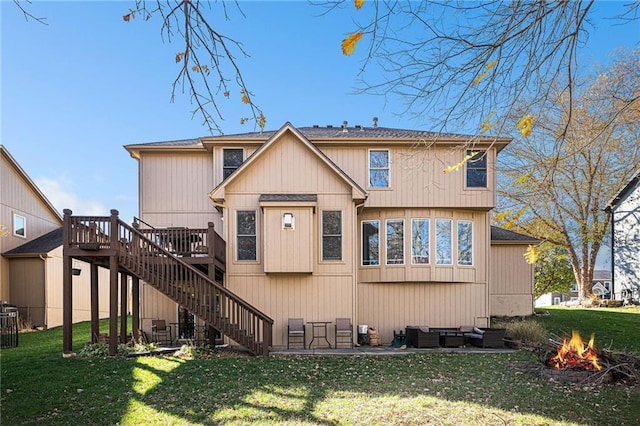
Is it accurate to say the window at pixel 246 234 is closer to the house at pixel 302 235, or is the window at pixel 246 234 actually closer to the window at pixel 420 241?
the house at pixel 302 235

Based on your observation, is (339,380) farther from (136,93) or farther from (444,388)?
(136,93)

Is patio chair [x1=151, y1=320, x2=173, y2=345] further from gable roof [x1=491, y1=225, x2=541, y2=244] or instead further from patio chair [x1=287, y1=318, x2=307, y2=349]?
gable roof [x1=491, y1=225, x2=541, y2=244]

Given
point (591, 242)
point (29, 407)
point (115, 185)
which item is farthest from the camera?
point (591, 242)

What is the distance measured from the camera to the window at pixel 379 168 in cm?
1535

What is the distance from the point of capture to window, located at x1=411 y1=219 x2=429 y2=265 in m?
15.1

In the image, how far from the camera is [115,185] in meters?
13.1

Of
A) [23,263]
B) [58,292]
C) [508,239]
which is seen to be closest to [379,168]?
[508,239]

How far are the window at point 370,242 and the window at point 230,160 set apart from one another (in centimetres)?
453

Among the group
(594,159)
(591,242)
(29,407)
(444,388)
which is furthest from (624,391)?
(591,242)

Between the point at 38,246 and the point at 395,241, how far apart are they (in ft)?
49.9

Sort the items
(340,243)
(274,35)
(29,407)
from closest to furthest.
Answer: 1. (274,35)
2. (29,407)
3. (340,243)

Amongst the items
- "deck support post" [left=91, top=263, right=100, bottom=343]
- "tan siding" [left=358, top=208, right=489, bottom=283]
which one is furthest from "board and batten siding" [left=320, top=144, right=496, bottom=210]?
"deck support post" [left=91, top=263, right=100, bottom=343]

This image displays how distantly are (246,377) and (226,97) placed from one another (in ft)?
21.1

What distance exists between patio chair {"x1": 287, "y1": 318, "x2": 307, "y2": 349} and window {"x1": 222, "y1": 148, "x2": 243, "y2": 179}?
17.0ft
